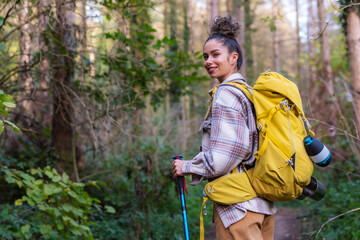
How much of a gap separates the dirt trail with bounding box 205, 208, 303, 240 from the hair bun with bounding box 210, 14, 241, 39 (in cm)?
546

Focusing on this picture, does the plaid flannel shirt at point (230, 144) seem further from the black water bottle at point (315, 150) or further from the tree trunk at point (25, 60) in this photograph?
the tree trunk at point (25, 60)

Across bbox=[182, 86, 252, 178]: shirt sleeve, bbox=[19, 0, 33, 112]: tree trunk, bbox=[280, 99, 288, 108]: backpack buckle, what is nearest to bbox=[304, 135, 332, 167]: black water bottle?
bbox=[280, 99, 288, 108]: backpack buckle

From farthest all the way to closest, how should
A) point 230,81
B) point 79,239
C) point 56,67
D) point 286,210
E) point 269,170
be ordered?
point 286,210, point 56,67, point 79,239, point 230,81, point 269,170

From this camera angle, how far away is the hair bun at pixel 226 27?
2723 mm

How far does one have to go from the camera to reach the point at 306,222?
7789mm

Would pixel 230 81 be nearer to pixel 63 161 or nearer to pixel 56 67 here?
pixel 56 67

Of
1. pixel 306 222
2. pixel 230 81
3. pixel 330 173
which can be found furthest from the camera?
pixel 330 173

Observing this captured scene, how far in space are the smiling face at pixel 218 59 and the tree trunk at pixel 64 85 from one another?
9.67 feet

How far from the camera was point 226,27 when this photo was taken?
8.92ft

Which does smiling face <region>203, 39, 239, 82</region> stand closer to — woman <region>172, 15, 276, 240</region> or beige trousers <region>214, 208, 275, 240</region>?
woman <region>172, 15, 276, 240</region>

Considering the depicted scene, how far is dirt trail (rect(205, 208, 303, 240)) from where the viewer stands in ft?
24.3

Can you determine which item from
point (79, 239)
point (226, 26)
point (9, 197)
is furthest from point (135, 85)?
point (226, 26)

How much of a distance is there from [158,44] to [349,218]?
12.7ft

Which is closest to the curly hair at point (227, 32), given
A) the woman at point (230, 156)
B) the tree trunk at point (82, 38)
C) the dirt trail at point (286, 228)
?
the woman at point (230, 156)
